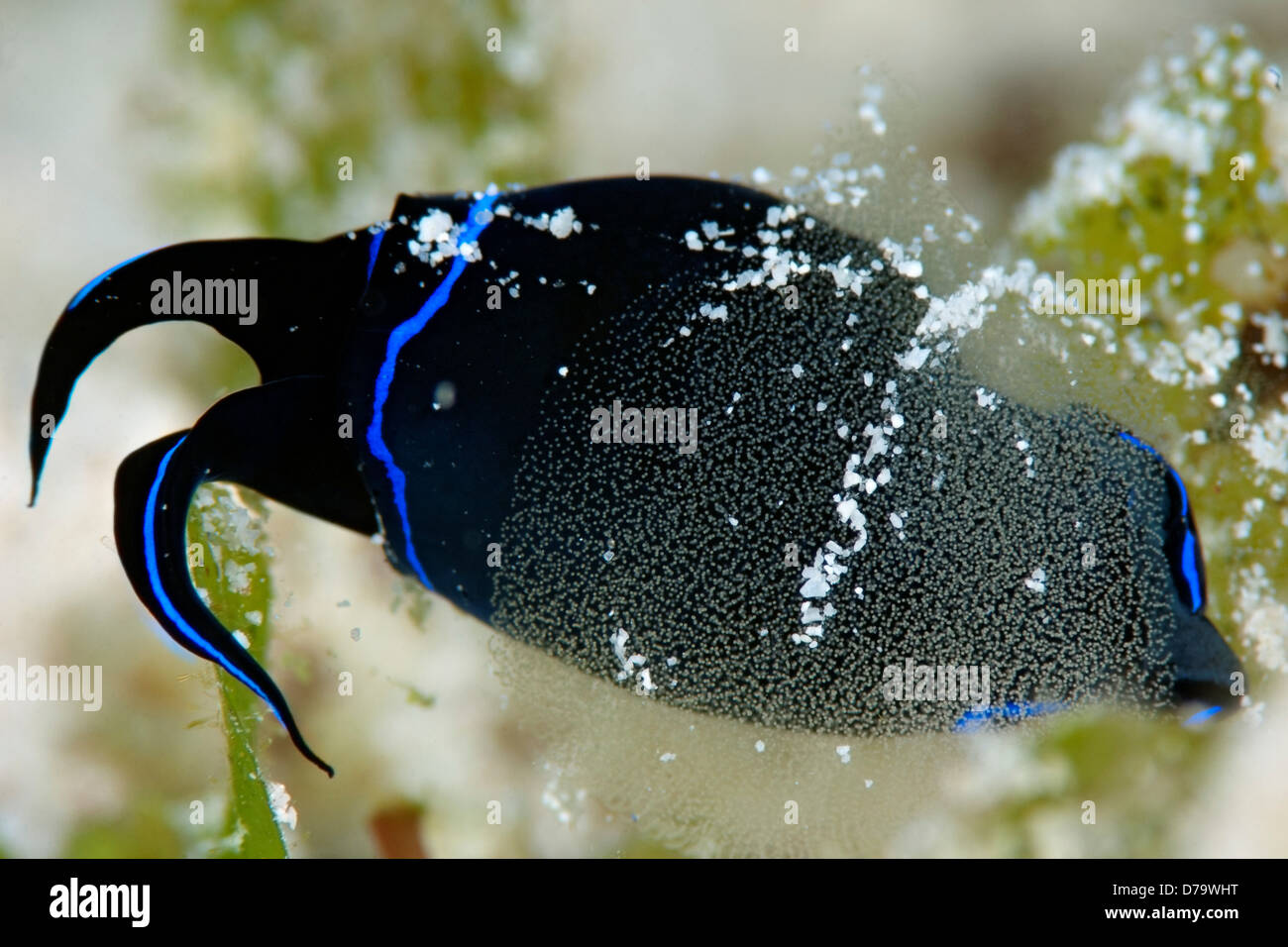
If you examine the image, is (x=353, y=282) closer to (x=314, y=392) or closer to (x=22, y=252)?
(x=314, y=392)

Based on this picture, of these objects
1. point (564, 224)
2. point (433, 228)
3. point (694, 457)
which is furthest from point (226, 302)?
point (694, 457)

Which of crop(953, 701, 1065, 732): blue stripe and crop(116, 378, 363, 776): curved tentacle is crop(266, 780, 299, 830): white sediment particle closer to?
crop(116, 378, 363, 776): curved tentacle

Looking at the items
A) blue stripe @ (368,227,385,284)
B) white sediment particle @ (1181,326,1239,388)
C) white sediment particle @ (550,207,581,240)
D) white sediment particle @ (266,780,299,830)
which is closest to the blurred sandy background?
white sediment particle @ (266,780,299,830)

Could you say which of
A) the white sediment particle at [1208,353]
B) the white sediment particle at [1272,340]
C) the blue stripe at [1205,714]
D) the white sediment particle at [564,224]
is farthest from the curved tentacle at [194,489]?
the white sediment particle at [1272,340]

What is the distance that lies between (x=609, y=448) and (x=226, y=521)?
48.6 inches

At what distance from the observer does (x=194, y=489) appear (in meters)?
1.55

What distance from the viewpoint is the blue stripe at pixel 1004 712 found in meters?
1.63

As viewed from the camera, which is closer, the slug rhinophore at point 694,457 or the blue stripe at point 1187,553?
the slug rhinophore at point 694,457

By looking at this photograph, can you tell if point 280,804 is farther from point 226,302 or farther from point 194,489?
point 226,302

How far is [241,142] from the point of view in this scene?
284 cm

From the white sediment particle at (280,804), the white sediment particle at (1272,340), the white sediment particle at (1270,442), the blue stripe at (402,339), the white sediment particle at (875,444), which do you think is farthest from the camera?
the white sediment particle at (1272,340)

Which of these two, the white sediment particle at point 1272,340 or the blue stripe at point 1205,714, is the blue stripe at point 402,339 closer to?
the blue stripe at point 1205,714

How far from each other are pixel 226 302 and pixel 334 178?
1458 mm

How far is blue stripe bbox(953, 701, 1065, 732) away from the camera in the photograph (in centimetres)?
163
